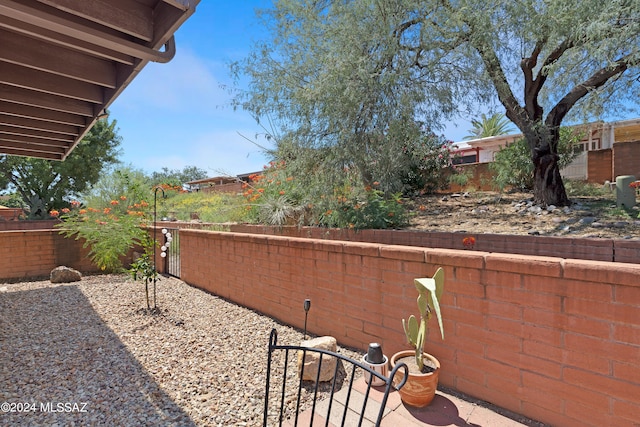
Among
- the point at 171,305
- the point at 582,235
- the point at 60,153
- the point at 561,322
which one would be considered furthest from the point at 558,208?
the point at 60,153

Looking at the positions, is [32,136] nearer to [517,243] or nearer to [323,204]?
[323,204]

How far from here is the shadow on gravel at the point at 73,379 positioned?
7.16ft

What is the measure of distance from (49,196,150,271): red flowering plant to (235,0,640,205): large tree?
4250 millimetres

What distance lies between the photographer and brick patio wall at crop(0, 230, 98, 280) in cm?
649

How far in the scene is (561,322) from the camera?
1.82m

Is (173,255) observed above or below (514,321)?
below

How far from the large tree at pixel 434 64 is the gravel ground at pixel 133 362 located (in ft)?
8.99

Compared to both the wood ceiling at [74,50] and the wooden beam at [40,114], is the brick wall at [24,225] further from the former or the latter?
the wood ceiling at [74,50]

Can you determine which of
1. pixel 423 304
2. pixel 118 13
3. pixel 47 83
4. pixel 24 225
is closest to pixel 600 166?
pixel 423 304

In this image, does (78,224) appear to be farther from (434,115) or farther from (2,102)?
(434,115)

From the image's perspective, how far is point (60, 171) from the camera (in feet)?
48.8

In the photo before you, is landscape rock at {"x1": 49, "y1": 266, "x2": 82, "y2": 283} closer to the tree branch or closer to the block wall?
the block wall

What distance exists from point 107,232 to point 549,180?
27.4 ft

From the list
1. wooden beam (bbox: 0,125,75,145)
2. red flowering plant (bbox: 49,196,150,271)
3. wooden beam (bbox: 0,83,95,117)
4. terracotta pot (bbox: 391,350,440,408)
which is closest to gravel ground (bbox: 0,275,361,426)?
terracotta pot (bbox: 391,350,440,408)
